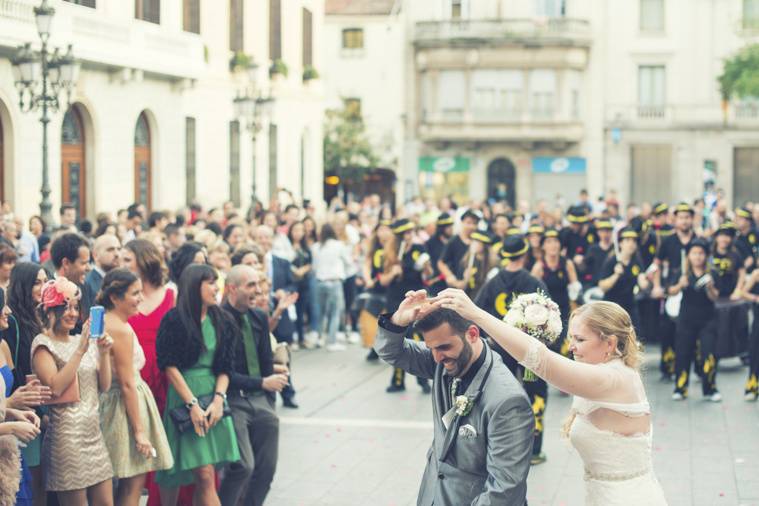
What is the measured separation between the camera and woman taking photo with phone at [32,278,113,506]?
716 centimetres

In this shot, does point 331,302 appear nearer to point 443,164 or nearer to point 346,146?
point 346,146

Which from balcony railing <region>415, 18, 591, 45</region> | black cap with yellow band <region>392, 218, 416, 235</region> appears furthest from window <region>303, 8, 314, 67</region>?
black cap with yellow band <region>392, 218, 416, 235</region>

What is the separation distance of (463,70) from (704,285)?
40278mm

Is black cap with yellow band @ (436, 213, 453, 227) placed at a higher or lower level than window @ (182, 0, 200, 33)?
lower

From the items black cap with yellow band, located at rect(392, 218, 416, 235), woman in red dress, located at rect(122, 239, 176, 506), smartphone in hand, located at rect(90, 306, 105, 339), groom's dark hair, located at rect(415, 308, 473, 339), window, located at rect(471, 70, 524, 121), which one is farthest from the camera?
window, located at rect(471, 70, 524, 121)

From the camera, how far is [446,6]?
53438 mm

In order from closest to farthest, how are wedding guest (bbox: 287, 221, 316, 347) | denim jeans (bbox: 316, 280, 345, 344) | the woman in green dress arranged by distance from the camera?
the woman in green dress < denim jeans (bbox: 316, 280, 345, 344) < wedding guest (bbox: 287, 221, 316, 347)

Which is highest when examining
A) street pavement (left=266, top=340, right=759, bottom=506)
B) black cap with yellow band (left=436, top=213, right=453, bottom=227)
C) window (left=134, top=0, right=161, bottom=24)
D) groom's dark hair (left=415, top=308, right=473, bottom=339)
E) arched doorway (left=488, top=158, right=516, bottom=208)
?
window (left=134, top=0, right=161, bottom=24)

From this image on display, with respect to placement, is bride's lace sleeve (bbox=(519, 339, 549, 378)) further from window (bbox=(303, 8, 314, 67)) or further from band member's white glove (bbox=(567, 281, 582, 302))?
window (bbox=(303, 8, 314, 67))

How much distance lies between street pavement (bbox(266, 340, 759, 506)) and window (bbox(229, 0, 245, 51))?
1857 centimetres

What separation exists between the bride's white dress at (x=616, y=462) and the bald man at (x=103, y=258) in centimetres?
533

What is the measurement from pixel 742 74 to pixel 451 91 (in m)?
11.4

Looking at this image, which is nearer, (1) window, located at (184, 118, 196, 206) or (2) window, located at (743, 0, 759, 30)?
(1) window, located at (184, 118, 196, 206)

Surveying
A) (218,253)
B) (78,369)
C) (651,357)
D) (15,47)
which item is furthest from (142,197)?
(78,369)
